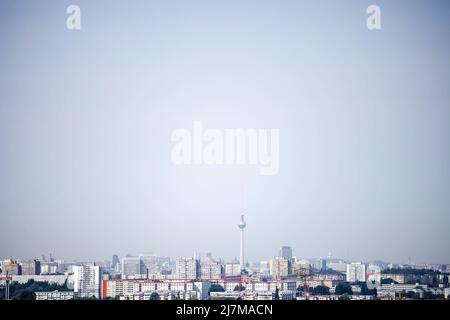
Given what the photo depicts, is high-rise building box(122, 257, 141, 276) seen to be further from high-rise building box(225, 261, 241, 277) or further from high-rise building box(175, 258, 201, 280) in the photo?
high-rise building box(225, 261, 241, 277)

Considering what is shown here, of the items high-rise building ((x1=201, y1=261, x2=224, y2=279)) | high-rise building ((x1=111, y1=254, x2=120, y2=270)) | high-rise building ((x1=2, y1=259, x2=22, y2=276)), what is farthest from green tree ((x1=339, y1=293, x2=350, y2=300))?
high-rise building ((x1=2, y1=259, x2=22, y2=276))

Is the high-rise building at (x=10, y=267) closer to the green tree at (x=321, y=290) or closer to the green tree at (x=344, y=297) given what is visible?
the green tree at (x=321, y=290)

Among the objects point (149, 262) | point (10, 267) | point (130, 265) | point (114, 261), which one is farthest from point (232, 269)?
point (10, 267)
